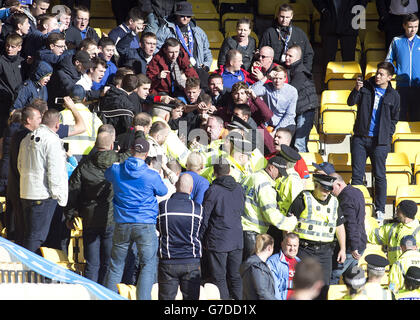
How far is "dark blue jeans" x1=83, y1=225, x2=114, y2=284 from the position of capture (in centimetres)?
865

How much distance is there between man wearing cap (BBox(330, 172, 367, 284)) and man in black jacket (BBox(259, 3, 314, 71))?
320 centimetres

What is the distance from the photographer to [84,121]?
9.60 metres

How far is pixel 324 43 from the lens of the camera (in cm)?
1310

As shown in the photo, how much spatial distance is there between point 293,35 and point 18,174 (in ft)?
15.7

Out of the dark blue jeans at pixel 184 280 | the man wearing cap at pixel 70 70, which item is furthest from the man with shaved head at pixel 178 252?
the man wearing cap at pixel 70 70

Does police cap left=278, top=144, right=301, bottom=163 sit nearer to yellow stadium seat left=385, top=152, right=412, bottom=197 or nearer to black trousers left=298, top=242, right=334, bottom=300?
black trousers left=298, top=242, right=334, bottom=300

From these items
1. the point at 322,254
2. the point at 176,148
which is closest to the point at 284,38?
the point at 176,148

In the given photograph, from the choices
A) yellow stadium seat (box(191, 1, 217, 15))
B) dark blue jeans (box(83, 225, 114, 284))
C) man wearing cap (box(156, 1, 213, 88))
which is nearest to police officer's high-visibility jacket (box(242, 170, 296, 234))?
dark blue jeans (box(83, 225, 114, 284))

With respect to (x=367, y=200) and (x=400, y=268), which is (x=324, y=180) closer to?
(x=400, y=268)

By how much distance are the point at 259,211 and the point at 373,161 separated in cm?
264
